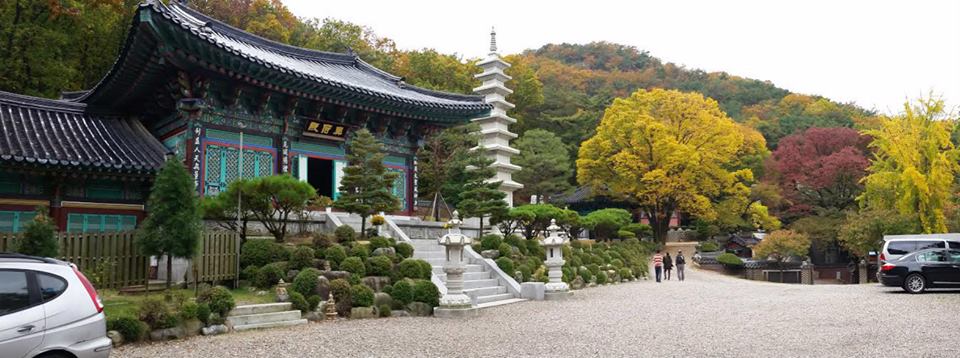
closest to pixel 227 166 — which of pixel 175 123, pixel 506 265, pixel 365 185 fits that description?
pixel 175 123

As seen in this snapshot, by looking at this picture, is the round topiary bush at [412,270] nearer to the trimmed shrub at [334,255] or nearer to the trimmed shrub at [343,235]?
the trimmed shrub at [334,255]

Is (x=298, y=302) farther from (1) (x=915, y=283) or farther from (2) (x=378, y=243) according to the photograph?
(1) (x=915, y=283)

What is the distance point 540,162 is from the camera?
→ 134ft

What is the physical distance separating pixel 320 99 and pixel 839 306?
14090 millimetres

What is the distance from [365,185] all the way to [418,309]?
4416mm

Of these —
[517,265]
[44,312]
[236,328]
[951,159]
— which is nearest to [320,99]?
[517,265]

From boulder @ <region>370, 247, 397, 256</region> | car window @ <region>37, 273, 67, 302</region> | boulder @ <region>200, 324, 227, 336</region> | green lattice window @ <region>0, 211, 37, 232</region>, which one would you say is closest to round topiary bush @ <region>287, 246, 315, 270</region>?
boulder @ <region>370, 247, 397, 256</region>

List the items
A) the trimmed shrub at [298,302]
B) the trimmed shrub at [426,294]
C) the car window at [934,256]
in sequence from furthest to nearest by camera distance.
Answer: the car window at [934,256] → the trimmed shrub at [426,294] → the trimmed shrub at [298,302]

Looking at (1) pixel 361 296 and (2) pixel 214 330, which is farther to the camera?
(1) pixel 361 296

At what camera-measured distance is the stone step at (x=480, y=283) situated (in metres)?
16.8

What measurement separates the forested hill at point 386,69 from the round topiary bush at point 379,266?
46.5 ft

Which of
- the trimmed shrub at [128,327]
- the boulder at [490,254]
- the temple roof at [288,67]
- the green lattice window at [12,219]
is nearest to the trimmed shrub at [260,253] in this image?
the trimmed shrub at [128,327]

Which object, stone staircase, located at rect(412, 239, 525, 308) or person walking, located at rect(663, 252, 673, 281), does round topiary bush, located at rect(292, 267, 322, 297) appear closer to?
stone staircase, located at rect(412, 239, 525, 308)

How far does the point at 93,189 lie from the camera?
1598 centimetres
